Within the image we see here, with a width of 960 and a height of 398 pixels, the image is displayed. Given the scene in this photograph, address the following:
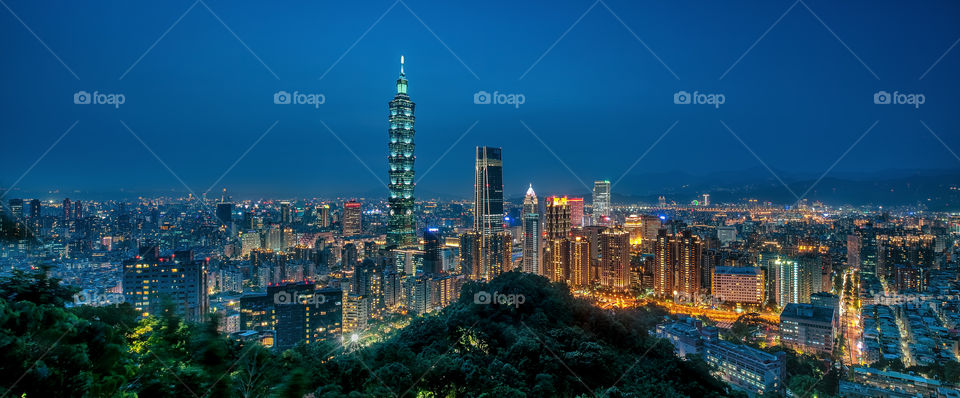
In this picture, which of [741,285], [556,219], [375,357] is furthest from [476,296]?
[556,219]

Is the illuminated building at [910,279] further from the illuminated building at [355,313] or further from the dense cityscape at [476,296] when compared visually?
the illuminated building at [355,313]

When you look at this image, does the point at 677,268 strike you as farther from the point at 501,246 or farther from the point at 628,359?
the point at 628,359

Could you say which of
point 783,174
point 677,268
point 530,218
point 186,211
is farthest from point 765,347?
point 783,174

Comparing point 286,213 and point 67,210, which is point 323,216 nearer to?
point 286,213

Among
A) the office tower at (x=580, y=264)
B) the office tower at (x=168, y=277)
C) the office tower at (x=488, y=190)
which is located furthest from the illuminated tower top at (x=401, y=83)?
the office tower at (x=168, y=277)

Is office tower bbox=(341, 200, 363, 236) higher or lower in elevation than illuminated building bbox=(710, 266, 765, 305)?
higher

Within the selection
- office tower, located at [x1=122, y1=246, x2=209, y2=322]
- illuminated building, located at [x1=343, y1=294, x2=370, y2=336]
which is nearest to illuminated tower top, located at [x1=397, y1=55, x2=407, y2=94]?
illuminated building, located at [x1=343, y1=294, x2=370, y2=336]

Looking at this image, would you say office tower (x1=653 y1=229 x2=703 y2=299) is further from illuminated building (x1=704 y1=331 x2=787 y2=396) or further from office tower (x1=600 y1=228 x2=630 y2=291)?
illuminated building (x1=704 y1=331 x2=787 y2=396)
